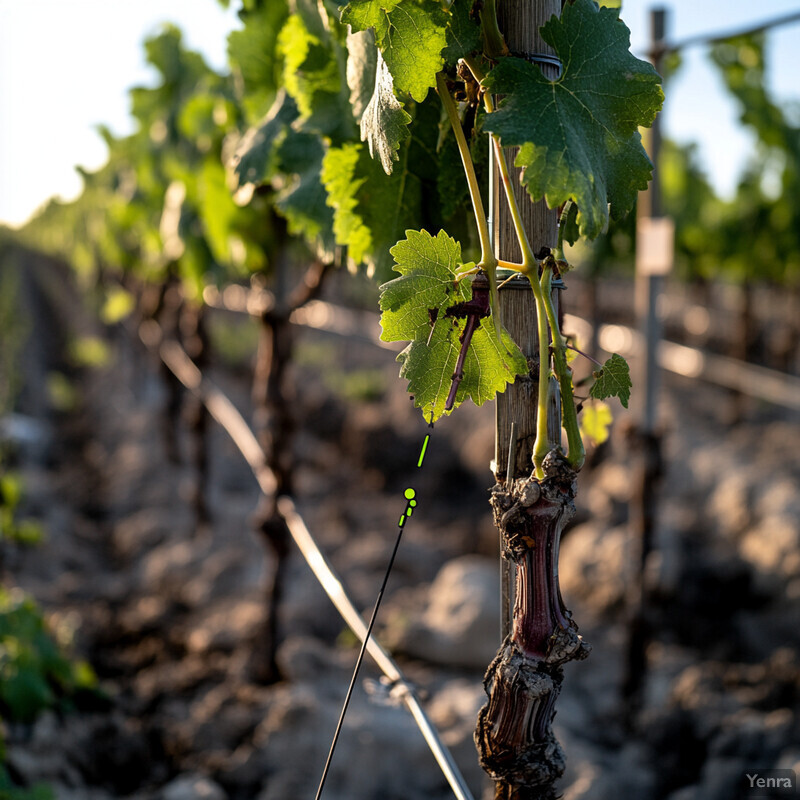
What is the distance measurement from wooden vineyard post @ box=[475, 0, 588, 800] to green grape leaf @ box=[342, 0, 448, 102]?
0.14m

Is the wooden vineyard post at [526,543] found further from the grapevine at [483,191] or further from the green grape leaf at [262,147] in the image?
the green grape leaf at [262,147]

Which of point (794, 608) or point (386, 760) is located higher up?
point (794, 608)

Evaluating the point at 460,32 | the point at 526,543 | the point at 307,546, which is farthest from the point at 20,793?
the point at 460,32

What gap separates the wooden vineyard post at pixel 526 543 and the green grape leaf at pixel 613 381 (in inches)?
2.6

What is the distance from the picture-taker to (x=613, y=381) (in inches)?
44.4

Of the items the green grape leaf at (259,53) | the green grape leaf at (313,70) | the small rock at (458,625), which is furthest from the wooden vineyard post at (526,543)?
the small rock at (458,625)

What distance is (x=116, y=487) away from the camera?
817 centimetres

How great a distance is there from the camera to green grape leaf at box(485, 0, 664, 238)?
98 centimetres

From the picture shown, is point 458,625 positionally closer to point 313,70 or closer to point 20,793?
point 20,793

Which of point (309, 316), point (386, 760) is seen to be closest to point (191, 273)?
point (386, 760)

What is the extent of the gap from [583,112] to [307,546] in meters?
2.44

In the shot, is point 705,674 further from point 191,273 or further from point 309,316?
point 309,316

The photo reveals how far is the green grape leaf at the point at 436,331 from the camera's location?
3.55 ft

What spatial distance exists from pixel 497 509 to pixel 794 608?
458 cm
